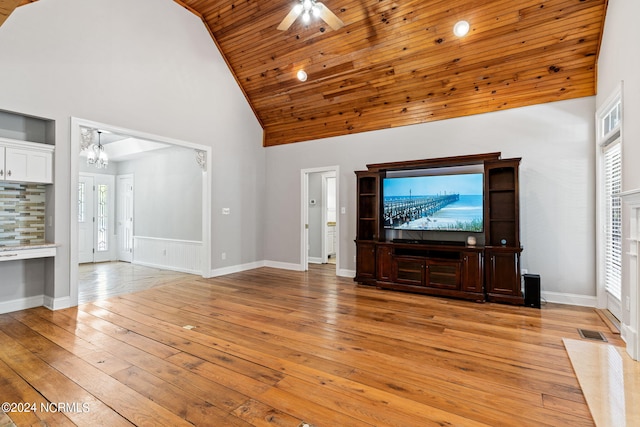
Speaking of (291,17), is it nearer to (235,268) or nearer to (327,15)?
(327,15)

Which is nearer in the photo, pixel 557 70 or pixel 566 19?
pixel 566 19

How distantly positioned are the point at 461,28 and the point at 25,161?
5381 mm

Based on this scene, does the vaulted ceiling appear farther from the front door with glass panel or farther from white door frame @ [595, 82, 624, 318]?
the front door with glass panel

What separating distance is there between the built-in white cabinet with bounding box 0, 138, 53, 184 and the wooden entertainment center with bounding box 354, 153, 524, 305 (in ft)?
14.2

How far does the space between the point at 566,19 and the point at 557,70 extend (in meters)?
Answer: 0.60

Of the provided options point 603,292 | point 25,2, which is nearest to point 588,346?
point 603,292

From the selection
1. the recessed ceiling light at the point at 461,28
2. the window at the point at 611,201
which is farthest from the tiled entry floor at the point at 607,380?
the recessed ceiling light at the point at 461,28

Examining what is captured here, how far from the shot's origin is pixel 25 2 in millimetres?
3578

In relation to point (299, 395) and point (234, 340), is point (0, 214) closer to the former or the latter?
point (234, 340)

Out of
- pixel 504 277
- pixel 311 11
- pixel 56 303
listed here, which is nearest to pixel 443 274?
pixel 504 277

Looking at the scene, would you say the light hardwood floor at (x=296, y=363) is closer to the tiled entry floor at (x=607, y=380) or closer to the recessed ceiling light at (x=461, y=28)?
the tiled entry floor at (x=607, y=380)

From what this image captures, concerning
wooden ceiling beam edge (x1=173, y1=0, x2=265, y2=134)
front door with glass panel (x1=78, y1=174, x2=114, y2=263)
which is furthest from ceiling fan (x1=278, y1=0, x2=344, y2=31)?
front door with glass panel (x1=78, y1=174, x2=114, y2=263)

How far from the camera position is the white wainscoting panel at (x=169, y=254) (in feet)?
20.3

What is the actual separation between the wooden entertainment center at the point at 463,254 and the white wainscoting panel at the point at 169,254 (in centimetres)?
322
